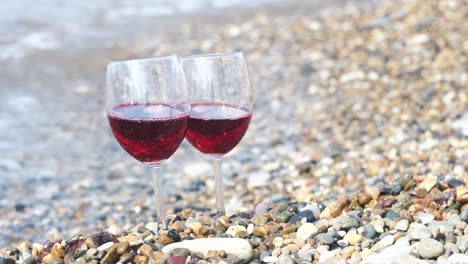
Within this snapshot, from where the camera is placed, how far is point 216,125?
3.03 metres

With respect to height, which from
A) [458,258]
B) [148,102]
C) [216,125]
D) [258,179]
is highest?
[148,102]

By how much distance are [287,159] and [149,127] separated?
283 cm

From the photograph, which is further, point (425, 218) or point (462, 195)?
point (462, 195)

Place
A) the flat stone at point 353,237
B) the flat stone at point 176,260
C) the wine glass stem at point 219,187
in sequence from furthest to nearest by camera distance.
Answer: the wine glass stem at point 219,187 < the flat stone at point 353,237 < the flat stone at point 176,260

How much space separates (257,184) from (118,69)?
92.3 inches

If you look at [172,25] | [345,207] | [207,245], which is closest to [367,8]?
[172,25]

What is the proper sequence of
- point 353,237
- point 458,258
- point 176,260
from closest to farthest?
1. point 458,258
2. point 176,260
3. point 353,237

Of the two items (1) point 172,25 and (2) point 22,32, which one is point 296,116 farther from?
(2) point 22,32

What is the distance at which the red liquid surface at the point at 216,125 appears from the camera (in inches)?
119

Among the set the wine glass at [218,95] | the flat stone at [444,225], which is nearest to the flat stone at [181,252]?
the wine glass at [218,95]

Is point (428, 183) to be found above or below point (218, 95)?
below

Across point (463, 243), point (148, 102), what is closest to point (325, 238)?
point (463, 243)

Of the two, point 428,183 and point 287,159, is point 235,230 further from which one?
point 287,159

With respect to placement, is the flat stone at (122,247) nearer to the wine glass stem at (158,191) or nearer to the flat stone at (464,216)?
the wine glass stem at (158,191)
